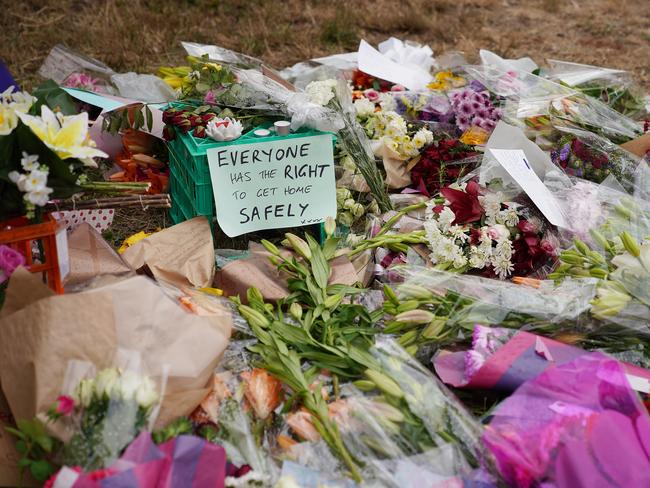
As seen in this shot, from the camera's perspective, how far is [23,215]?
155cm

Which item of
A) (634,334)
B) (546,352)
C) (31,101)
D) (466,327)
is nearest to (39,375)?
(31,101)

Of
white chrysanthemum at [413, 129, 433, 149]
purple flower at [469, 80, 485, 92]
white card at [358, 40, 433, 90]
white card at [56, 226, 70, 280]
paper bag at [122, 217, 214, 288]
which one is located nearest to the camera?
white card at [56, 226, 70, 280]

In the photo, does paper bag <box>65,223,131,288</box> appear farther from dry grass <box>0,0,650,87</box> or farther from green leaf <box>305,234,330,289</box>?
dry grass <box>0,0,650,87</box>

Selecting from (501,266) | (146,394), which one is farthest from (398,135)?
(146,394)

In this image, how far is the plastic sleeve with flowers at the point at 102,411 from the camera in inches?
48.4

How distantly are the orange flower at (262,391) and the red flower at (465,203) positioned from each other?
86cm

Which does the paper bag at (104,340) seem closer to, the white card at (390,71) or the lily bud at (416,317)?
the lily bud at (416,317)

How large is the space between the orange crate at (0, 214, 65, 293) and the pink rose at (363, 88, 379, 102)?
1685mm

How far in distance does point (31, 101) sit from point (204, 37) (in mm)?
3152

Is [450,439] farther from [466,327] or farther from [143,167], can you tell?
→ [143,167]

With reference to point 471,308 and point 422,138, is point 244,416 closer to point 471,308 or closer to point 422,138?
point 471,308

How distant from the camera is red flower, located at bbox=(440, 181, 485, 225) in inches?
84.2

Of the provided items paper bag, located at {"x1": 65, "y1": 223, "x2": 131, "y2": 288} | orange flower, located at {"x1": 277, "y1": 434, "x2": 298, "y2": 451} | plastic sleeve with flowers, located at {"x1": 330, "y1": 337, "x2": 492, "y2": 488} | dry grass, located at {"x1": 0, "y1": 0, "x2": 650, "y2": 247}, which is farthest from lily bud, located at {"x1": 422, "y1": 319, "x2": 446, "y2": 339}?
dry grass, located at {"x1": 0, "y1": 0, "x2": 650, "y2": 247}

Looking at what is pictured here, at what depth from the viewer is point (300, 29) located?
15.8 feet
